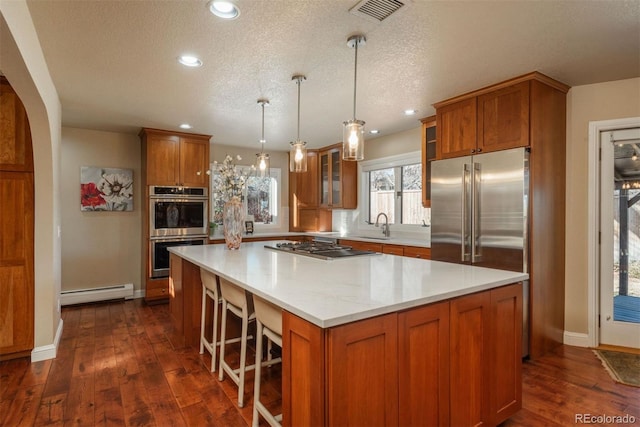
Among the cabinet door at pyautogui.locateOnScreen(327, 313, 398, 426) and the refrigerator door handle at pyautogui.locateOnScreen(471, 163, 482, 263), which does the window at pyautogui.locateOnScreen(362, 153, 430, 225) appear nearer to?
the refrigerator door handle at pyautogui.locateOnScreen(471, 163, 482, 263)

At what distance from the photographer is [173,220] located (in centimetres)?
475

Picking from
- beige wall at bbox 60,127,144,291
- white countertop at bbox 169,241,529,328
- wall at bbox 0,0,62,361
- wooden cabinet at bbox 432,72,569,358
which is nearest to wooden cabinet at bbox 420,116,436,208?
wooden cabinet at bbox 432,72,569,358

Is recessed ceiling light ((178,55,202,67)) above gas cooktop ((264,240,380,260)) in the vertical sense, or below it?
above

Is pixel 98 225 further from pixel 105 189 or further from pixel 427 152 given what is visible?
pixel 427 152

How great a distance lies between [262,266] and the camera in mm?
2289

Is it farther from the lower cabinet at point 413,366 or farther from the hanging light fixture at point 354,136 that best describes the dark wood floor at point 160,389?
the hanging light fixture at point 354,136

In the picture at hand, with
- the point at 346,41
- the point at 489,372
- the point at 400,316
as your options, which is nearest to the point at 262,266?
the point at 400,316

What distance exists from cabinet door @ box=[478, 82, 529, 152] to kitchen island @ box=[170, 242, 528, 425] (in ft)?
4.82

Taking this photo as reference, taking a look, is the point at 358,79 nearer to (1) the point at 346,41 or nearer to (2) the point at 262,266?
(1) the point at 346,41

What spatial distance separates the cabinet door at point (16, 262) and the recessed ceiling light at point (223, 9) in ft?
7.41

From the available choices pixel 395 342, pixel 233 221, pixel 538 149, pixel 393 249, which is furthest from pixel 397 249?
pixel 395 342

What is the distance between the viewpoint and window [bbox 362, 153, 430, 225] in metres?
4.68

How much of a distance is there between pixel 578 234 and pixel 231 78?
3.38 meters

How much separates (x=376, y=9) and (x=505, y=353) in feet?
6.59
